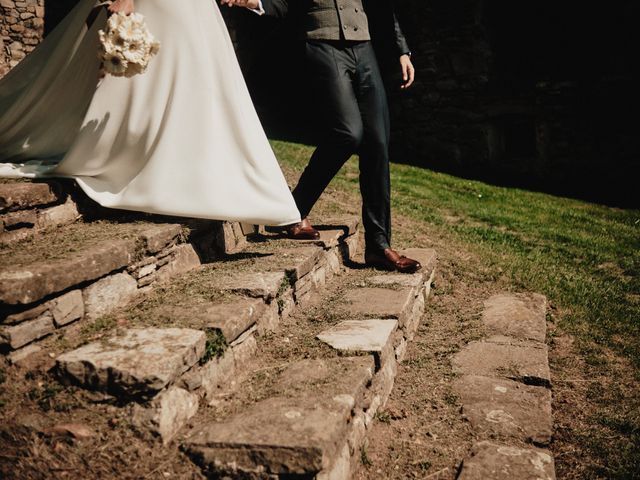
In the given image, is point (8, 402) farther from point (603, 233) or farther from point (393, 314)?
point (603, 233)

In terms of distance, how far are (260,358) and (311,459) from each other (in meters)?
0.86

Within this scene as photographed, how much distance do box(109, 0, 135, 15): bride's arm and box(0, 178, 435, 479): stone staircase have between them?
98 centimetres

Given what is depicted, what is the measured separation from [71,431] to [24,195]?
1418 millimetres

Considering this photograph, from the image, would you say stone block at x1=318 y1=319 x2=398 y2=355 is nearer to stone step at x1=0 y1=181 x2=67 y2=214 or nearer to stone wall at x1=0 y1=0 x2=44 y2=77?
stone step at x1=0 y1=181 x2=67 y2=214

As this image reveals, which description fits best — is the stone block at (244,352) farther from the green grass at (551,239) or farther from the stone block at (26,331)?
the green grass at (551,239)

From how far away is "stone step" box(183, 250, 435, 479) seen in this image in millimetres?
1761

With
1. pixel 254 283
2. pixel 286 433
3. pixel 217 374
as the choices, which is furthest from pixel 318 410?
pixel 254 283

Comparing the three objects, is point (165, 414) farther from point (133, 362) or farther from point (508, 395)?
point (508, 395)

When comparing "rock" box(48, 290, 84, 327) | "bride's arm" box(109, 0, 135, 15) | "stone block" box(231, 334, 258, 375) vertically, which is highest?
"bride's arm" box(109, 0, 135, 15)

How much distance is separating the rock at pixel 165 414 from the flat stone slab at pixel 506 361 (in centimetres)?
141

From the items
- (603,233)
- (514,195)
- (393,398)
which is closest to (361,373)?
(393,398)

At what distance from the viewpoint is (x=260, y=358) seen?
2.55m

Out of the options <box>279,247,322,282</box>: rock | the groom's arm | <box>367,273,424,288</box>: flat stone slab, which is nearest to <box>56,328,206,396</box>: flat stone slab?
<box>279,247,322,282</box>: rock

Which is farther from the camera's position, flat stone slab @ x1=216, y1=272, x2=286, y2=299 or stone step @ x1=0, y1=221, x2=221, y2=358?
flat stone slab @ x1=216, y1=272, x2=286, y2=299
